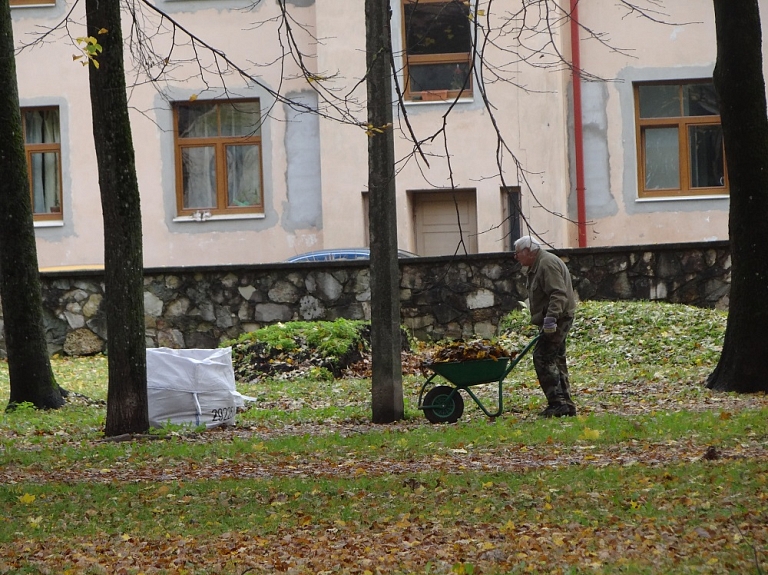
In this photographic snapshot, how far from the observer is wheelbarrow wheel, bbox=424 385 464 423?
11492mm

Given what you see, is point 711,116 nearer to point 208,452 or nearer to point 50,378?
point 50,378

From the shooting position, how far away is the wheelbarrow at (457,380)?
432 inches

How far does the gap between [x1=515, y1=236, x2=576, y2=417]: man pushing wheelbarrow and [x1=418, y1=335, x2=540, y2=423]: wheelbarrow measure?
0.71 ft

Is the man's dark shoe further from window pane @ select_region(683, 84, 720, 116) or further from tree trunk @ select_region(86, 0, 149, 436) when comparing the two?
window pane @ select_region(683, 84, 720, 116)

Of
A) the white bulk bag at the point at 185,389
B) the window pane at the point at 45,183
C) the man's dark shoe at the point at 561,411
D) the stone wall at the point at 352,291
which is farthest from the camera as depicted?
the window pane at the point at 45,183

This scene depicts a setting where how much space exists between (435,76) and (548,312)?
13603mm

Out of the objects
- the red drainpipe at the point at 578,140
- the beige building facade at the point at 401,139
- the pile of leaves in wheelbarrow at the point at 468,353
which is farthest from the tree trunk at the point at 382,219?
the red drainpipe at the point at 578,140

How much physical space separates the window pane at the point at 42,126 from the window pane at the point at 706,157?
45.1 feet

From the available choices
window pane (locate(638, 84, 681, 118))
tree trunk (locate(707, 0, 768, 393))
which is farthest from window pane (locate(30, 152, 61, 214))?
tree trunk (locate(707, 0, 768, 393))

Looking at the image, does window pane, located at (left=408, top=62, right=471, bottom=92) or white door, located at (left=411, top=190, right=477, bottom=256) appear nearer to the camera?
window pane, located at (left=408, top=62, right=471, bottom=92)

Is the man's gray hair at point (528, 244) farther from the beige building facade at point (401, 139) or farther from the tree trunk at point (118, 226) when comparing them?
the beige building facade at point (401, 139)

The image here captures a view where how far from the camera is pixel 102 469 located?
930cm

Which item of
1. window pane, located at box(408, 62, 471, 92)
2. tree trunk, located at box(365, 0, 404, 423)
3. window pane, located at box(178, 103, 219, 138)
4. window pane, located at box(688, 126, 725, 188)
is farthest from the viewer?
window pane, located at box(178, 103, 219, 138)

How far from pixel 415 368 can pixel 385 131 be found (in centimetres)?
646
